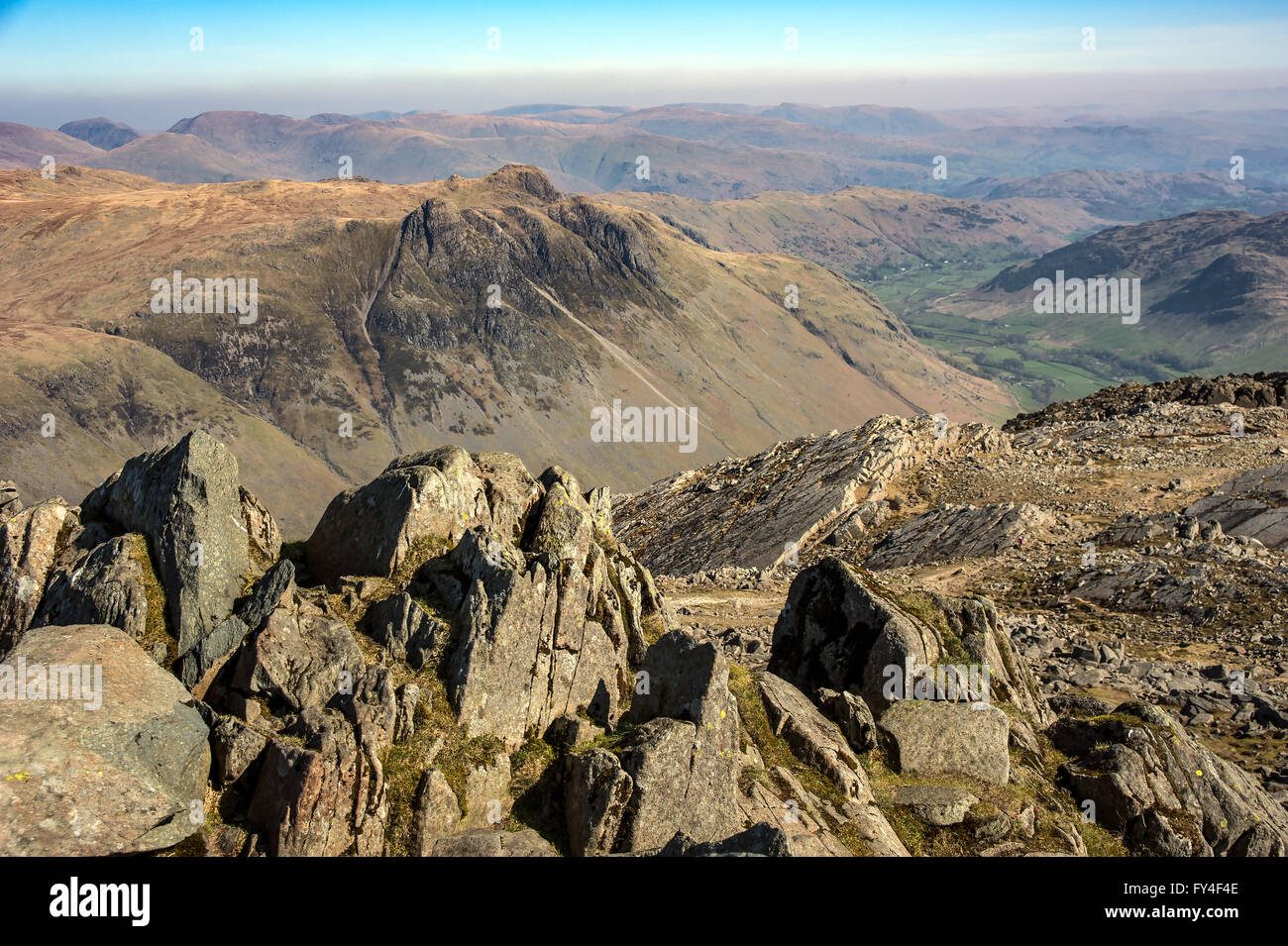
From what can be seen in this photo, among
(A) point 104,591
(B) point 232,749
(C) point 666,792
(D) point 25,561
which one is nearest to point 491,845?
(C) point 666,792

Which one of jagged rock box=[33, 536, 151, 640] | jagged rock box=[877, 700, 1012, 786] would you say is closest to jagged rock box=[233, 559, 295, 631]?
jagged rock box=[33, 536, 151, 640]

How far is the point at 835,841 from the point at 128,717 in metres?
17.7

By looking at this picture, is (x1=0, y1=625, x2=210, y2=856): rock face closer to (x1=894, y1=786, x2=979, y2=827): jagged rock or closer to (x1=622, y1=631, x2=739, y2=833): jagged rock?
(x1=622, y1=631, x2=739, y2=833): jagged rock

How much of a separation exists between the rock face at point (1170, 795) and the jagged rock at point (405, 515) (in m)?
22.0

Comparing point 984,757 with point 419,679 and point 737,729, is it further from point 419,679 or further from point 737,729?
point 419,679

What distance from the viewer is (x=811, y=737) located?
2450 cm

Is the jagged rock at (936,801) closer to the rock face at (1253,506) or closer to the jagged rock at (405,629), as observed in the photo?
the jagged rock at (405,629)

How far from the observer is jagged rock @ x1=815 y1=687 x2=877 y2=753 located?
25.7 meters

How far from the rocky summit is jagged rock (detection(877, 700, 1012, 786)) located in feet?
0.28

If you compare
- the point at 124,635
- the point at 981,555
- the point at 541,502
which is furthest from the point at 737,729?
the point at 981,555

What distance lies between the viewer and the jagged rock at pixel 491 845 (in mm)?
18750

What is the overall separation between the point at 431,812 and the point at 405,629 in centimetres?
579

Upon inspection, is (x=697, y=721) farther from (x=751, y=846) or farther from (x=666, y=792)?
(x=751, y=846)
